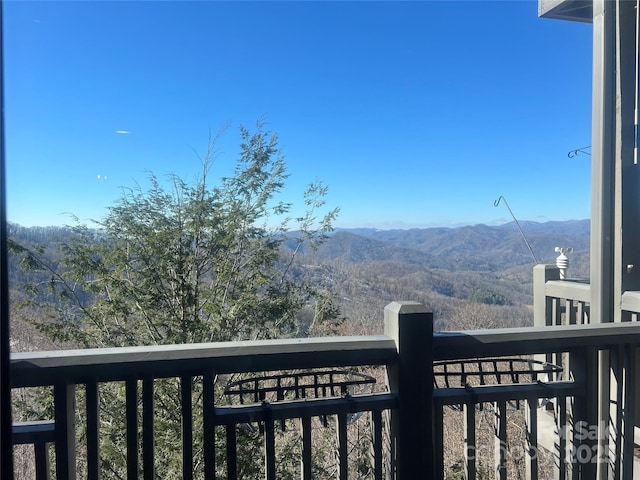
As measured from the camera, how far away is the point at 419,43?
15.3 ft

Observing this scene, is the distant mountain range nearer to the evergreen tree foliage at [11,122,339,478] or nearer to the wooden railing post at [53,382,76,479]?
the evergreen tree foliage at [11,122,339,478]

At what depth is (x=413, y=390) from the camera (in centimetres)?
108

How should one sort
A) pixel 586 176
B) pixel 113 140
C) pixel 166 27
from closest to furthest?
pixel 586 176
pixel 166 27
pixel 113 140

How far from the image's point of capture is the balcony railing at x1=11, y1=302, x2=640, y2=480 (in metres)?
0.97

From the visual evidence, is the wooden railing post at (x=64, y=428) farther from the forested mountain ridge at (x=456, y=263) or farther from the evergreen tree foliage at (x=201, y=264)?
the evergreen tree foliage at (x=201, y=264)

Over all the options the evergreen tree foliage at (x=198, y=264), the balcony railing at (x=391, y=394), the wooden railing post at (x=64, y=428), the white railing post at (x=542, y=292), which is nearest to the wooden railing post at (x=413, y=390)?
the balcony railing at (x=391, y=394)

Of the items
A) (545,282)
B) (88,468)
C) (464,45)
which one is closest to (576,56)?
(545,282)

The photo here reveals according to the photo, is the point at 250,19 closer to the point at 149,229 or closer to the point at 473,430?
the point at 149,229

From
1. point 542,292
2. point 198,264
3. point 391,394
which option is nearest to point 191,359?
point 391,394

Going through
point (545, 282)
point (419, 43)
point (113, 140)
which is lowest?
point (545, 282)

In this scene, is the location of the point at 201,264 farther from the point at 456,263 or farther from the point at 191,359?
the point at 191,359

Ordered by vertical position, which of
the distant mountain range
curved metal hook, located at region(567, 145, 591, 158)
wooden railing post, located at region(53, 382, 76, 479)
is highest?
curved metal hook, located at region(567, 145, 591, 158)

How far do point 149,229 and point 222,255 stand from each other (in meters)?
0.89

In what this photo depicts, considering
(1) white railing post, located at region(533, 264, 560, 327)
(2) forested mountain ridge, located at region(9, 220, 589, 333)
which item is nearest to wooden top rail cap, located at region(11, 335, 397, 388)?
(2) forested mountain ridge, located at region(9, 220, 589, 333)
